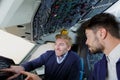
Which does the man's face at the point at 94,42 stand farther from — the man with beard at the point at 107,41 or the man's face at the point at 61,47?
the man's face at the point at 61,47

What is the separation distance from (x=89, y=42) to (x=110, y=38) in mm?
118

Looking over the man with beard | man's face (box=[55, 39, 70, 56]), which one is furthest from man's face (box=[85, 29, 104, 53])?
man's face (box=[55, 39, 70, 56])

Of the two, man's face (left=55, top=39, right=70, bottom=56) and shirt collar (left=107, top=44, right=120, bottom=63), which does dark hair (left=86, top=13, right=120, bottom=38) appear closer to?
shirt collar (left=107, top=44, right=120, bottom=63)

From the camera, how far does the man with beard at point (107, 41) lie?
4.84ft

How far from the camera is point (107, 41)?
4.89 feet

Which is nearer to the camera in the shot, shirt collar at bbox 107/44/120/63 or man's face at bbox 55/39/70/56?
shirt collar at bbox 107/44/120/63

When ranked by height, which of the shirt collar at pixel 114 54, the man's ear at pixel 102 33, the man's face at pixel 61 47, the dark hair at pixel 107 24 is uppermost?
the dark hair at pixel 107 24

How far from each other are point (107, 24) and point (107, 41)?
0.09m

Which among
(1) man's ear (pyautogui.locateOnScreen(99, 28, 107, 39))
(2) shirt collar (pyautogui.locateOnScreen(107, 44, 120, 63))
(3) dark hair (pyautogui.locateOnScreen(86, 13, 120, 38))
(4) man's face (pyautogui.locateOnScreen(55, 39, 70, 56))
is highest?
(3) dark hair (pyautogui.locateOnScreen(86, 13, 120, 38))

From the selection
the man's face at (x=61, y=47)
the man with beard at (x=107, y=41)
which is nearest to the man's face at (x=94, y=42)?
the man with beard at (x=107, y=41)

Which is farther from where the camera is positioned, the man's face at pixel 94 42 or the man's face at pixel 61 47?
the man's face at pixel 61 47

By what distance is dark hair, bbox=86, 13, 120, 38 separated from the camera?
1.48m

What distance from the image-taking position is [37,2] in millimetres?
3270

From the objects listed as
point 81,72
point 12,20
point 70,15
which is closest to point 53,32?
point 70,15
